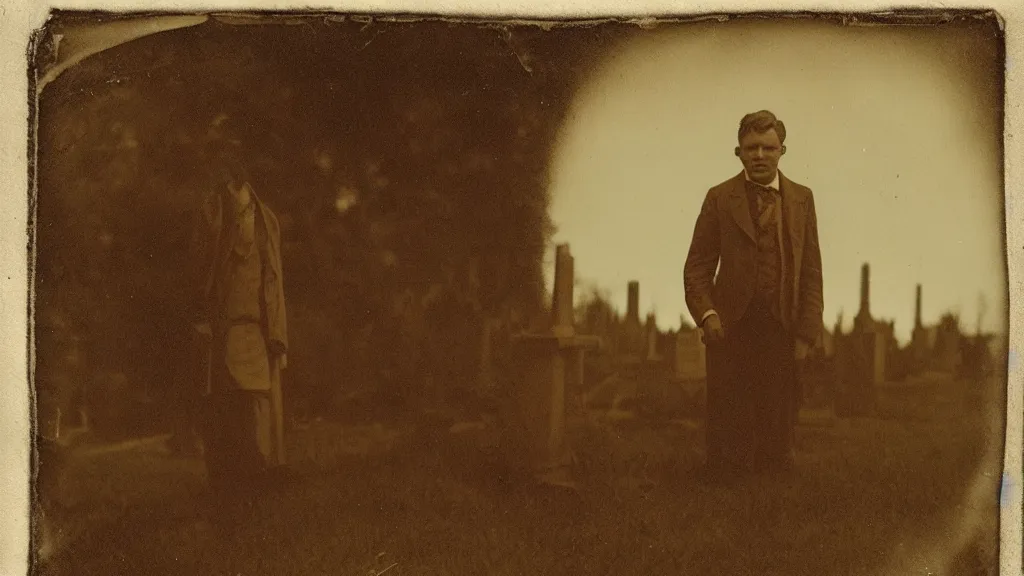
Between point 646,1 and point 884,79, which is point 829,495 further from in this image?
point 646,1

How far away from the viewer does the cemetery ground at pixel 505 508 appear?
3.72 meters

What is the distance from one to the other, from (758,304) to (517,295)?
3.63 feet

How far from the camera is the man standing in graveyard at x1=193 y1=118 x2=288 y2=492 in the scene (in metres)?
3.74

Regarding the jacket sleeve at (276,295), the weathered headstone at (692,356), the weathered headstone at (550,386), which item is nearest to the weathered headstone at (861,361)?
the weathered headstone at (692,356)

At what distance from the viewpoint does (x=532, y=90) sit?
3.78 m

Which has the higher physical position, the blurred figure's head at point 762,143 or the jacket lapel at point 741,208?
the blurred figure's head at point 762,143

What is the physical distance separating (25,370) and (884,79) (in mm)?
4219

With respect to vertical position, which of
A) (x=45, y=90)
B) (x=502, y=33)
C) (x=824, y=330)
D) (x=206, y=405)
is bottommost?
(x=206, y=405)

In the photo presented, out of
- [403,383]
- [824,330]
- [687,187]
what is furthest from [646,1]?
[403,383]

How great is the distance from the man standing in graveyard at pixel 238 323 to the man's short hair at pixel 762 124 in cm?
222

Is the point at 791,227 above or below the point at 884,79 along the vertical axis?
below

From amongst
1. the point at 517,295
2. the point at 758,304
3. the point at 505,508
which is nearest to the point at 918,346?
the point at 758,304

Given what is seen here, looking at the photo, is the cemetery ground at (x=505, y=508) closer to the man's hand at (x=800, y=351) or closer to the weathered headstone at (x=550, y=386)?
the weathered headstone at (x=550, y=386)

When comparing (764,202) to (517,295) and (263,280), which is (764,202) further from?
(263,280)
